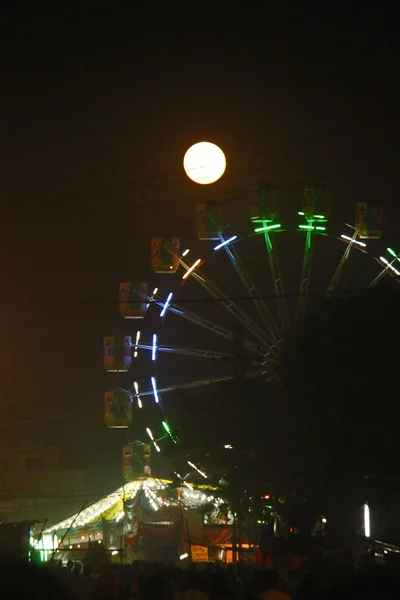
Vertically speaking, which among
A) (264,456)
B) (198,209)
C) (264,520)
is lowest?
(264,520)

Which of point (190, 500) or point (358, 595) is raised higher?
point (358, 595)

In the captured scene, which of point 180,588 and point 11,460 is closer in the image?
point 180,588

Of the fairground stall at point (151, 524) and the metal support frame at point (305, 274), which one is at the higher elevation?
the metal support frame at point (305, 274)

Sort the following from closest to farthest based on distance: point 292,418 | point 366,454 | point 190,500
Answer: point 366,454, point 292,418, point 190,500

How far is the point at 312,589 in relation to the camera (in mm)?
8602

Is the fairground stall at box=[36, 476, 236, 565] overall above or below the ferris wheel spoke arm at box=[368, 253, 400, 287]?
below

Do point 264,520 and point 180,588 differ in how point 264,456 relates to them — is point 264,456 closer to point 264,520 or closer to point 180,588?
point 264,520

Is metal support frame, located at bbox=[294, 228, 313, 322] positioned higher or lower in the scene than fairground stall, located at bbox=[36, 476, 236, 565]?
higher

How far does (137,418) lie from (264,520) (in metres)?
25.3

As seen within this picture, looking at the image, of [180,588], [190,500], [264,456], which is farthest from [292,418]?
[180,588]

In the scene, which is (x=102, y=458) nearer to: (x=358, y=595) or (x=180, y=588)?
(x=180, y=588)

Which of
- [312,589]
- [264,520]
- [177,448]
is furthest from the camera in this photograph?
[177,448]

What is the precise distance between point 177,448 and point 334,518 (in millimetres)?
6174

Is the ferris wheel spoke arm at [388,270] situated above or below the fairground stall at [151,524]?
above
